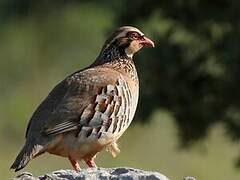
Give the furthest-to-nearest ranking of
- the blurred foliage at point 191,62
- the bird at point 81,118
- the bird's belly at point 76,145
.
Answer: the blurred foliage at point 191,62 < the bird's belly at point 76,145 < the bird at point 81,118

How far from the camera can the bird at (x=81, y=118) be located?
10320 millimetres

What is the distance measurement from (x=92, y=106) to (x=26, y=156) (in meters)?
0.77

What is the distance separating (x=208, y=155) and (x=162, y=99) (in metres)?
3.91

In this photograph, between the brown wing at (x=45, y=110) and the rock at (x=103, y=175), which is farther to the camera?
the brown wing at (x=45, y=110)

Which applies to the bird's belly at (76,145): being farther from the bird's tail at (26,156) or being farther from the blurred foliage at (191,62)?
the blurred foliage at (191,62)

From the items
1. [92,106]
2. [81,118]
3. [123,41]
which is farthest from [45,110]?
[123,41]

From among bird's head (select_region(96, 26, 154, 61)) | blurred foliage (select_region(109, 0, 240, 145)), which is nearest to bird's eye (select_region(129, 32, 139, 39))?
bird's head (select_region(96, 26, 154, 61))

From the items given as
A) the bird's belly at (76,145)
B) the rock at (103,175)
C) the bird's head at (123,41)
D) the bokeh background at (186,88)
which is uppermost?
the bokeh background at (186,88)

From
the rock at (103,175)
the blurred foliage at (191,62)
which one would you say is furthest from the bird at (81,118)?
the blurred foliage at (191,62)

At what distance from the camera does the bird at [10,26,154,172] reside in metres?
10.3

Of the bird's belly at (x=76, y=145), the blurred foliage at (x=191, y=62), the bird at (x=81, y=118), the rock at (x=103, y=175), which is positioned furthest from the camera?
the blurred foliage at (x=191, y=62)

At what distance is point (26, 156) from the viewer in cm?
1015

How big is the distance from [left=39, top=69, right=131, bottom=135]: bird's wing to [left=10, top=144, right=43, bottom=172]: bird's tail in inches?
6.0

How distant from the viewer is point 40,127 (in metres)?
10.3
